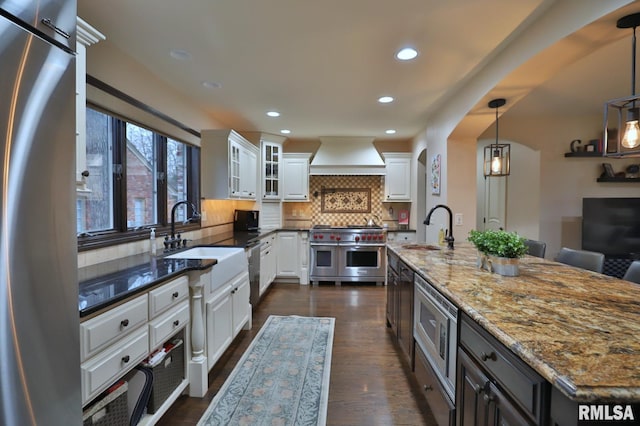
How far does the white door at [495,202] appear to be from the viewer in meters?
4.57

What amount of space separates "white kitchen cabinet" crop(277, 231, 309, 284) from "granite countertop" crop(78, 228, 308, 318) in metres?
2.71

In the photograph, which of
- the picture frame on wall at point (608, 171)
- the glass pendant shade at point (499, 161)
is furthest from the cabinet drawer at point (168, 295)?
the picture frame on wall at point (608, 171)

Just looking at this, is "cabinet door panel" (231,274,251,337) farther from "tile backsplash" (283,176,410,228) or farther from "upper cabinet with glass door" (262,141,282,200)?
"tile backsplash" (283,176,410,228)

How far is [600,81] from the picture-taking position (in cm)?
293

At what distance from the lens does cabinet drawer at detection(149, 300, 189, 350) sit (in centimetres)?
158

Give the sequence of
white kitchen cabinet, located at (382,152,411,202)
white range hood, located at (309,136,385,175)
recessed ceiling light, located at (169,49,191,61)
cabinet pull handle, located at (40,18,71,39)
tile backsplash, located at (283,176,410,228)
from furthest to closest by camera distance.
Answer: tile backsplash, located at (283,176,410,228), white kitchen cabinet, located at (382,152,411,202), white range hood, located at (309,136,385,175), recessed ceiling light, located at (169,49,191,61), cabinet pull handle, located at (40,18,71,39)

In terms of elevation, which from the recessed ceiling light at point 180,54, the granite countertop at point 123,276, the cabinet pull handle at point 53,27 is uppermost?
the recessed ceiling light at point 180,54

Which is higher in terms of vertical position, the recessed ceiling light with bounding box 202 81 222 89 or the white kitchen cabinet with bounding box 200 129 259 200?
the recessed ceiling light with bounding box 202 81 222 89

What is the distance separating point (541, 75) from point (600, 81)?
1424 millimetres

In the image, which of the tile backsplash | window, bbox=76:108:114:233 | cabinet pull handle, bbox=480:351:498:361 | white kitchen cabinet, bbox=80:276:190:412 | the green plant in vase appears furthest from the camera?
the tile backsplash

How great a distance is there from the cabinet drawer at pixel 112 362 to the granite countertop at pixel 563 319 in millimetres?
1549

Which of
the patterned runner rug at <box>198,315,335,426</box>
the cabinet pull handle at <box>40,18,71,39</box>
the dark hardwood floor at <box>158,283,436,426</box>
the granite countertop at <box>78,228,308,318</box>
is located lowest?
the dark hardwood floor at <box>158,283,436,426</box>

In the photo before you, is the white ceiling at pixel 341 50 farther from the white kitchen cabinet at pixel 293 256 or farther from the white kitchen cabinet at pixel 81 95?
the white kitchen cabinet at pixel 293 256

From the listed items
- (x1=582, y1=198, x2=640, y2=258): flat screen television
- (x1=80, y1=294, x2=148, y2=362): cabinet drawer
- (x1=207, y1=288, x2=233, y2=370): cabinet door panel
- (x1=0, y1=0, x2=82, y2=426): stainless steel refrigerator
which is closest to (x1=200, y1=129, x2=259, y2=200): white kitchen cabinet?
(x1=207, y1=288, x2=233, y2=370): cabinet door panel
